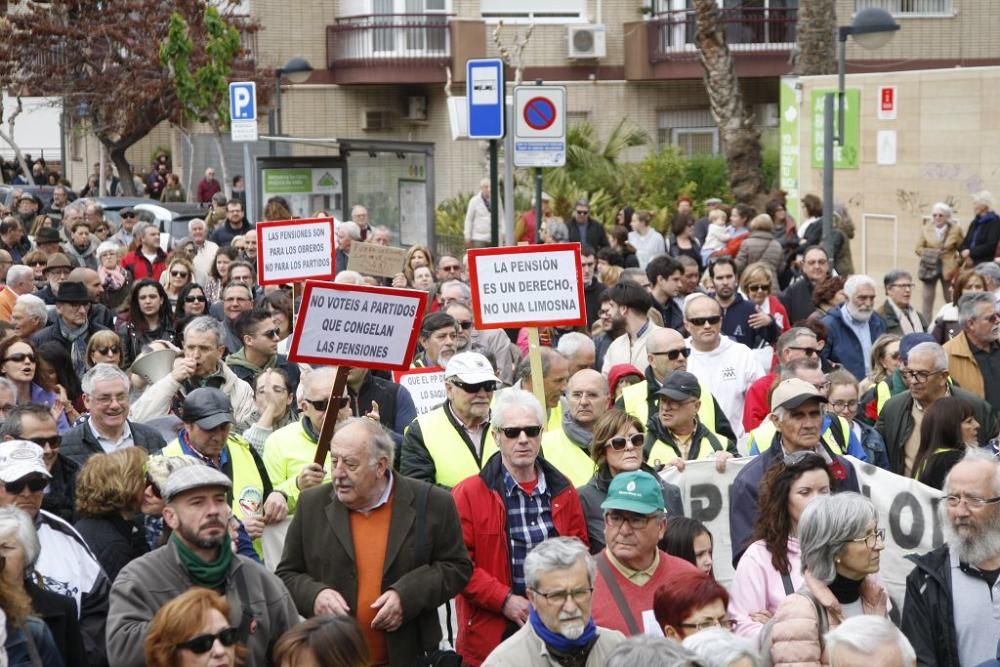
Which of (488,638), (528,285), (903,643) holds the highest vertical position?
(528,285)

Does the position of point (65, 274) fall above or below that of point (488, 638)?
above

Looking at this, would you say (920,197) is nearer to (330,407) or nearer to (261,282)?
(261,282)

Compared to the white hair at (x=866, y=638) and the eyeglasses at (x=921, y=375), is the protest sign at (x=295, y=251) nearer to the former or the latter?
the eyeglasses at (x=921, y=375)

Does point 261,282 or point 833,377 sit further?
point 261,282

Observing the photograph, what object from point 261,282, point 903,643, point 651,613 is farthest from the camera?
point 261,282

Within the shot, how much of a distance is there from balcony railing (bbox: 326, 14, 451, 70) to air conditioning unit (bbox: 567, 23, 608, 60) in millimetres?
2977

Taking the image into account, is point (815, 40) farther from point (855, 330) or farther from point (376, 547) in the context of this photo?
point (376, 547)

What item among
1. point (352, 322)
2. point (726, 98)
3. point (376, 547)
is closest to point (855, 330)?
point (352, 322)

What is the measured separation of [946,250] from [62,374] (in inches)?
470

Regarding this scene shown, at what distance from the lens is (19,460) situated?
21.1 ft

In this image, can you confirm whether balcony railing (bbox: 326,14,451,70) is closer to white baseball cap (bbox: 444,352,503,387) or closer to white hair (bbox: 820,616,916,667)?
white baseball cap (bbox: 444,352,503,387)

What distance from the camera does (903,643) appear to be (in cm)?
489

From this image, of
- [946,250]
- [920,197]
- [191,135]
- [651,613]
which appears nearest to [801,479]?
[651,613]

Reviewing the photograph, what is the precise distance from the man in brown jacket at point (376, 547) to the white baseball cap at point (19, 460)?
1027mm
